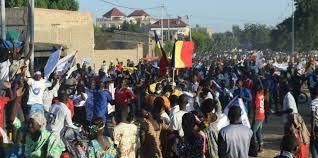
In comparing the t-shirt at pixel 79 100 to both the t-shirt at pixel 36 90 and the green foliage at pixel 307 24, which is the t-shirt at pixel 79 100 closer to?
the t-shirt at pixel 36 90

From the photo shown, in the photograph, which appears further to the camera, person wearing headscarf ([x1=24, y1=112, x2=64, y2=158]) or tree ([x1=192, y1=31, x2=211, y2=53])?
tree ([x1=192, y1=31, x2=211, y2=53])

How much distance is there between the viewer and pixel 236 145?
7344 millimetres

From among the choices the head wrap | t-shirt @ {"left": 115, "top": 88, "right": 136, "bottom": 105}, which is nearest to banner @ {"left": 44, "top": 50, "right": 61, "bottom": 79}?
t-shirt @ {"left": 115, "top": 88, "right": 136, "bottom": 105}

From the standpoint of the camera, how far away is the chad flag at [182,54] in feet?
52.4

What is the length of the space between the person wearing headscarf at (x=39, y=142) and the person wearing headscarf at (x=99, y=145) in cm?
34

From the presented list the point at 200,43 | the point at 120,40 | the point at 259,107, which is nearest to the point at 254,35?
the point at 200,43

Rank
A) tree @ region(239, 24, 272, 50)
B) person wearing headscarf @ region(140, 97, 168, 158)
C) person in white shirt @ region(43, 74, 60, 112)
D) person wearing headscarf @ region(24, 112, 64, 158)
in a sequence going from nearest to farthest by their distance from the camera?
person wearing headscarf @ region(24, 112, 64, 158)
person wearing headscarf @ region(140, 97, 168, 158)
person in white shirt @ region(43, 74, 60, 112)
tree @ region(239, 24, 272, 50)

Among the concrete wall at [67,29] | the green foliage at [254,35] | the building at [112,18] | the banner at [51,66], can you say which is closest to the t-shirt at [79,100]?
the banner at [51,66]

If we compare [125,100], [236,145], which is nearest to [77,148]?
[236,145]

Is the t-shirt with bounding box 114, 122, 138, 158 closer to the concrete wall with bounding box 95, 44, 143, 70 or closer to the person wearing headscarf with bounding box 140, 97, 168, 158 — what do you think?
the person wearing headscarf with bounding box 140, 97, 168, 158

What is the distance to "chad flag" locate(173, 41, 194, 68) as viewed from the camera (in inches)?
629

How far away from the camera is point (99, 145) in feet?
23.3

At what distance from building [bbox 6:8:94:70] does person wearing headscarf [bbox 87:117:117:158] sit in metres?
25.9

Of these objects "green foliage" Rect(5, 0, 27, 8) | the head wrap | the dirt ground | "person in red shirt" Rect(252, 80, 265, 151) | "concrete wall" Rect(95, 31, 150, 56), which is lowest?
the dirt ground
